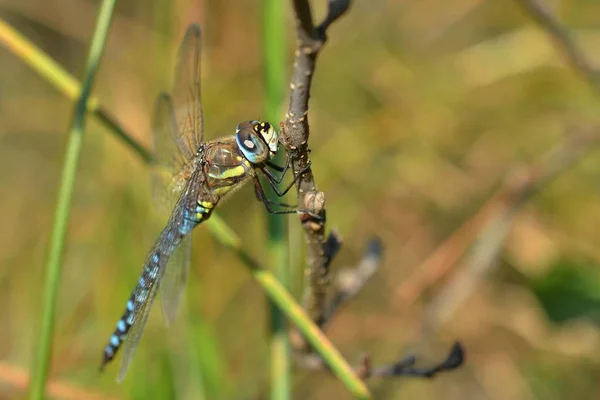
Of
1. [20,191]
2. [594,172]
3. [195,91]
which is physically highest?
[20,191]

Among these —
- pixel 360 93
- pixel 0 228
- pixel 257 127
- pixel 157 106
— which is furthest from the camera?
pixel 0 228

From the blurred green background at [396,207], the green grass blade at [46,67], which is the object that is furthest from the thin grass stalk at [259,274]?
the blurred green background at [396,207]

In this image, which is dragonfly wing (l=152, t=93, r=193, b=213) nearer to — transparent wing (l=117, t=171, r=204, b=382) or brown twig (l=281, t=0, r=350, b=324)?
transparent wing (l=117, t=171, r=204, b=382)

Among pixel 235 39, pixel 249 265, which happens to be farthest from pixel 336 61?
pixel 249 265

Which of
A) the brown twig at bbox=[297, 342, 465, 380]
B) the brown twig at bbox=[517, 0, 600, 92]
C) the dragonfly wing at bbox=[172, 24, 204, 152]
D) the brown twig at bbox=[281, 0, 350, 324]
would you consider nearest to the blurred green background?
the brown twig at bbox=[517, 0, 600, 92]

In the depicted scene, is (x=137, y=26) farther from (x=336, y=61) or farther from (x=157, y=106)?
(x=157, y=106)

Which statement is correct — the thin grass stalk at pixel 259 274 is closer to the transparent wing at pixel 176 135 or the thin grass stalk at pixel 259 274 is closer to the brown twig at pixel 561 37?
the transparent wing at pixel 176 135

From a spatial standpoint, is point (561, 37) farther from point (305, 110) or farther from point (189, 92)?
point (305, 110)
